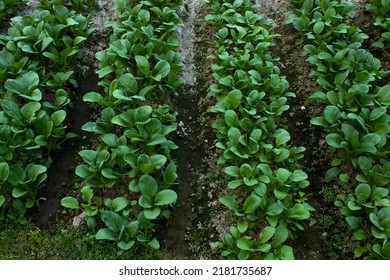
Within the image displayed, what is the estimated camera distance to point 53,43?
5426mm

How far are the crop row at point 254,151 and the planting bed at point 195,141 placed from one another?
2 cm

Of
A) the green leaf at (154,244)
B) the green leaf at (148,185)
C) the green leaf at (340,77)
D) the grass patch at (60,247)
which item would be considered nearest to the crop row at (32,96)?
the grass patch at (60,247)

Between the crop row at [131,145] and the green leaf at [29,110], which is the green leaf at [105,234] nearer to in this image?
the crop row at [131,145]

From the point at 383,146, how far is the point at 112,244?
10.9 ft

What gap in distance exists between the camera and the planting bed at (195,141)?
159 inches

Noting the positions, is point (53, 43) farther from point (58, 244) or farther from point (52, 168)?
point (58, 244)

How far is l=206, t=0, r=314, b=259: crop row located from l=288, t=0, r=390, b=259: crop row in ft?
1.61

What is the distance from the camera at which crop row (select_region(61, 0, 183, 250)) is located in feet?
13.1

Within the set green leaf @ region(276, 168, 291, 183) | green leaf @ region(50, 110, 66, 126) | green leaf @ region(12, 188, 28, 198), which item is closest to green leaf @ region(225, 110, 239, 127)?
green leaf @ region(276, 168, 291, 183)

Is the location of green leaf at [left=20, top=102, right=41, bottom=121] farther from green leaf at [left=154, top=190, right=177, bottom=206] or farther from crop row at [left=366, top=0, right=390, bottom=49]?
crop row at [left=366, top=0, right=390, bottom=49]

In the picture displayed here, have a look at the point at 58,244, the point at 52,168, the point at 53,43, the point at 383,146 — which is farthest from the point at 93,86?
the point at 383,146

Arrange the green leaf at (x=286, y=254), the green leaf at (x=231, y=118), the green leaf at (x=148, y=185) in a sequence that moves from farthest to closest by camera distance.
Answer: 1. the green leaf at (x=231, y=118)
2. the green leaf at (x=148, y=185)
3. the green leaf at (x=286, y=254)
